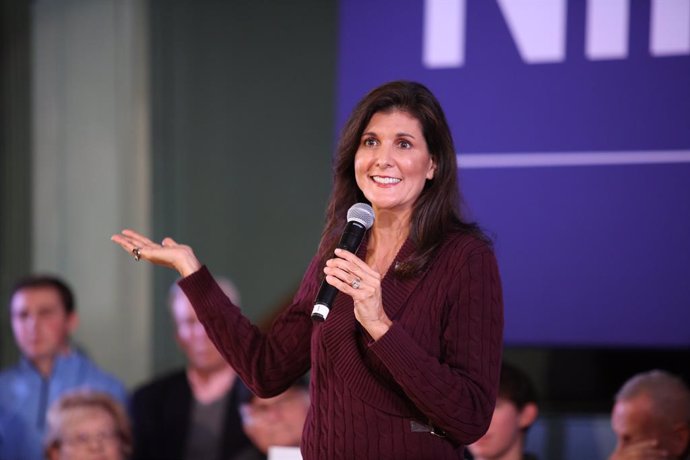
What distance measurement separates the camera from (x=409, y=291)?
1.71 m

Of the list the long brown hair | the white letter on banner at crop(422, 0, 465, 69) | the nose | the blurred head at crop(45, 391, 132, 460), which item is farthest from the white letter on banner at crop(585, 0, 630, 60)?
the blurred head at crop(45, 391, 132, 460)

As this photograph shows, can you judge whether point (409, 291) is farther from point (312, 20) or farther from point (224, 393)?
point (312, 20)

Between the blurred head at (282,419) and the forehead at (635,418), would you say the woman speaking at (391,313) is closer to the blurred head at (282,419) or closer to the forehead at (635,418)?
the forehead at (635,418)

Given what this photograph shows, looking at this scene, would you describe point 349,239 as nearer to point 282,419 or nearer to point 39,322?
point 282,419

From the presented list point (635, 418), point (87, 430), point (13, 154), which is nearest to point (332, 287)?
point (635, 418)

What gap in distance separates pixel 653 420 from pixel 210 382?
1.79m

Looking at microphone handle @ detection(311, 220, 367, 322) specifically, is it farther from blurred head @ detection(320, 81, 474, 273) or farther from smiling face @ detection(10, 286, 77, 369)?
smiling face @ detection(10, 286, 77, 369)

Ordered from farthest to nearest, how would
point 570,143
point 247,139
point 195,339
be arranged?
1. point 247,139
2. point 195,339
3. point 570,143

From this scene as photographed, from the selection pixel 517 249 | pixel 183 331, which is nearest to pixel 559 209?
pixel 517 249

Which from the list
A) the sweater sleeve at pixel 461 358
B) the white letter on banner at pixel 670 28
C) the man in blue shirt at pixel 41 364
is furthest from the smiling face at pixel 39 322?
the sweater sleeve at pixel 461 358

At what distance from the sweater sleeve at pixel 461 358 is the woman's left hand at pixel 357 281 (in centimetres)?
6

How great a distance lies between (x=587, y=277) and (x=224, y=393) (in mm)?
1546

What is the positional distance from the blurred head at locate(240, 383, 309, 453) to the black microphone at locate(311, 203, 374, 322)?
6.27 ft

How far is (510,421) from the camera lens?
3084 millimetres
